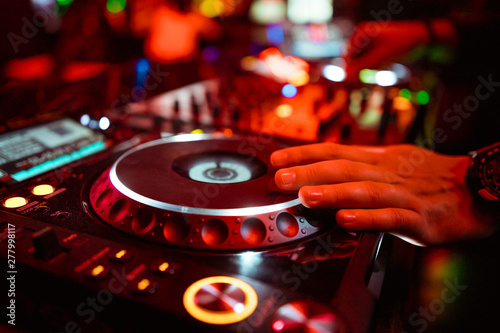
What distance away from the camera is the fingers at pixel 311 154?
0.68 metres

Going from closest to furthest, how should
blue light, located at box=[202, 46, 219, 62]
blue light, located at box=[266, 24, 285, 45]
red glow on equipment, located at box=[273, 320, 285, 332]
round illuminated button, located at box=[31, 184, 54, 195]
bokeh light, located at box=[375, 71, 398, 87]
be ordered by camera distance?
red glow on equipment, located at box=[273, 320, 285, 332], round illuminated button, located at box=[31, 184, 54, 195], bokeh light, located at box=[375, 71, 398, 87], blue light, located at box=[202, 46, 219, 62], blue light, located at box=[266, 24, 285, 45]

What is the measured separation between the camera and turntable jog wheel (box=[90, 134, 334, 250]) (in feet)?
1.71

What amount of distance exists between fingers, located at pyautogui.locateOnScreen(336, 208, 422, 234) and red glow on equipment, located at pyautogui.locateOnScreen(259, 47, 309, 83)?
95 cm

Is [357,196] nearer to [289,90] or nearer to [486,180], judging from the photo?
[486,180]

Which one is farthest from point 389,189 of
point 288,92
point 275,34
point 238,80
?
point 275,34

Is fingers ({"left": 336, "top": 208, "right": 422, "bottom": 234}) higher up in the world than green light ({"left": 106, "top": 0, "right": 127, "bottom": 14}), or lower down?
lower down

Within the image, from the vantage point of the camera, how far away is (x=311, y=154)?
69cm

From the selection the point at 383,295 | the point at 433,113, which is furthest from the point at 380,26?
the point at 383,295

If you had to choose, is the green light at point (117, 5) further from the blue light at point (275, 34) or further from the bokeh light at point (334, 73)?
the bokeh light at point (334, 73)

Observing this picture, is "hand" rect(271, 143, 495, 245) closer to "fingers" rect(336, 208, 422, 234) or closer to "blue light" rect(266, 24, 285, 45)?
"fingers" rect(336, 208, 422, 234)

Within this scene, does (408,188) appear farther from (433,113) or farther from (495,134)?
(495,134)

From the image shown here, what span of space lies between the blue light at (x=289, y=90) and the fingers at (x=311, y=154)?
0.66 metres

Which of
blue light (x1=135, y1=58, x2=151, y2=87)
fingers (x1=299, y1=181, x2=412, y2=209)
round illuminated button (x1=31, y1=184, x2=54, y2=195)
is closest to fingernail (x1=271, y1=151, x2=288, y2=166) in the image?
fingers (x1=299, y1=181, x2=412, y2=209)

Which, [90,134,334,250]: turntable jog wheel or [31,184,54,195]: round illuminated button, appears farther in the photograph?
[31,184,54,195]: round illuminated button
